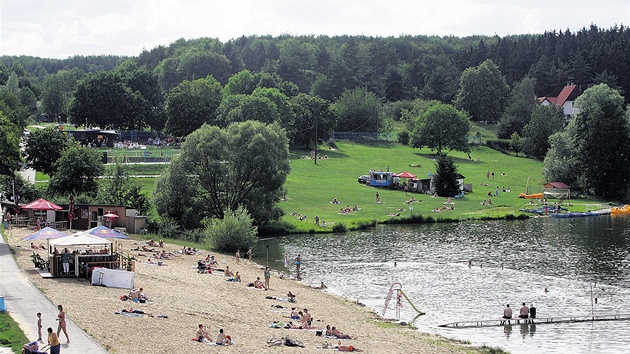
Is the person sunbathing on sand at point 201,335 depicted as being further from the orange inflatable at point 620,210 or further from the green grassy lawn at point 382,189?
the orange inflatable at point 620,210

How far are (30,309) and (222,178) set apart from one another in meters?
Result: 40.3

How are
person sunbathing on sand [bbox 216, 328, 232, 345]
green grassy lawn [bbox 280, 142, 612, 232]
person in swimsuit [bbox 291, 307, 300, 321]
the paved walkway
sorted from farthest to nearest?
green grassy lawn [bbox 280, 142, 612, 232] → person in swimsuit [bbox 291, 307, 300, 321] → person sunbathing on sand [bbox 216, 328, 232, 345] → the paved walkway

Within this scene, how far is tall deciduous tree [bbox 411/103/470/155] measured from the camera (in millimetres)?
134250

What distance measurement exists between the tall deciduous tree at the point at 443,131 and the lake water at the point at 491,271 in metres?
47.3

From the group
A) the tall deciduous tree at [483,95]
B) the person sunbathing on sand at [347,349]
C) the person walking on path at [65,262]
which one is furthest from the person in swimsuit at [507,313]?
the tall deciduous tree at [483,95]

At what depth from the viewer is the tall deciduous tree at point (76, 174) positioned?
7781cm

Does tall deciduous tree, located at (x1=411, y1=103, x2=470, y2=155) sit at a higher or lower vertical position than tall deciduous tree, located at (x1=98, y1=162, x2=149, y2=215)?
higher

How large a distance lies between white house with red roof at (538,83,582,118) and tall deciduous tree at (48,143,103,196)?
120 metres

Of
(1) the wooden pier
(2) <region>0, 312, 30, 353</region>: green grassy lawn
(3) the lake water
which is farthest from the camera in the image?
(1) the wooden pier

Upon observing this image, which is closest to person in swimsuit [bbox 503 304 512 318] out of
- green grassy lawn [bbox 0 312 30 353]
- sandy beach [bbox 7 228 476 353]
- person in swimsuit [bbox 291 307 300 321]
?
sandy beach [bbox 7 228 476 353]

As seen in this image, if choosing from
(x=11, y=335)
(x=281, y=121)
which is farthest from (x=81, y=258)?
(x=281, y=121)

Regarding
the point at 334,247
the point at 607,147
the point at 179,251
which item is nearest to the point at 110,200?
the point at 179,251

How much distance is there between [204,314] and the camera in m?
42.0

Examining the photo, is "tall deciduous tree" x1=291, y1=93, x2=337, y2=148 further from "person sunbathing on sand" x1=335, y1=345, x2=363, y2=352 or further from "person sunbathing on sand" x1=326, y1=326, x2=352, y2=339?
"person sunbathing on sand" x1=335, y1=345, x2=363, y2=352
